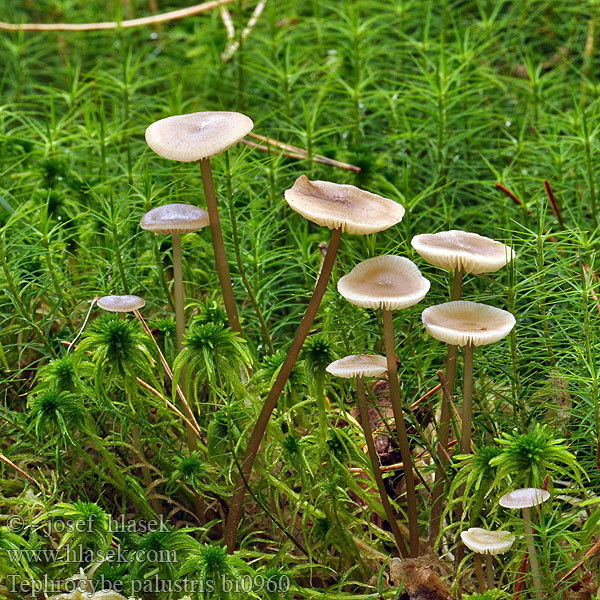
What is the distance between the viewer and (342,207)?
133 cm

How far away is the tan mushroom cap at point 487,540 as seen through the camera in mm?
1206

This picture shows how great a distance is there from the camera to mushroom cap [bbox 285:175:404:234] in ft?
4.17

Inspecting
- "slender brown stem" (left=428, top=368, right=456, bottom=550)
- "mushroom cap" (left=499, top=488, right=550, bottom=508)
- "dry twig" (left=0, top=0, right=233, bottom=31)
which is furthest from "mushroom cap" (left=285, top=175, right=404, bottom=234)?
"dry twig" (left=0, top=0, right=233, bottom=31)

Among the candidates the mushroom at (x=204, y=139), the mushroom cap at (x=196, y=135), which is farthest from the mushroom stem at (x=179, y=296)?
the mushroom cap at (x=196, y=135)

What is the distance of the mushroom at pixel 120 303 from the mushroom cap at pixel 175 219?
154mm

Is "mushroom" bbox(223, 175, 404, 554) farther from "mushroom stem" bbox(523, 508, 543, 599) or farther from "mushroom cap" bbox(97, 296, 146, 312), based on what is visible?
"mushroom stem" bbox(523, 508, 543, 599)

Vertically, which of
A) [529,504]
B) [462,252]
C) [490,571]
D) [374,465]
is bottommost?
[490,571]

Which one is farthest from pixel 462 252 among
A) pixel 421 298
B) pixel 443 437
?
pixel 443 437

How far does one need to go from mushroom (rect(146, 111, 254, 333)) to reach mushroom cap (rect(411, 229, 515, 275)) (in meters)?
0.39

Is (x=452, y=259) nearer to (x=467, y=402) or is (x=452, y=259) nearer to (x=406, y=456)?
(x=467, y=402)

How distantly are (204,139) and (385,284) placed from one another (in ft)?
1.38

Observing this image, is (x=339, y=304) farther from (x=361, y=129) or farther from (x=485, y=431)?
(x=361, y=129)

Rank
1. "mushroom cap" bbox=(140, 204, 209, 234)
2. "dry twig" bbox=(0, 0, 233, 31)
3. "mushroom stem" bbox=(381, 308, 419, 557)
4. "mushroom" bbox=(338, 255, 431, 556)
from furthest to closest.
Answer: "dry twig" bbox=(0, 0, 233, 31)
"mushroom cap" bbox=(140, 204, 209, 234)
"mushroom stem" bbox=(381, 308, 419, 557)
"mushroom" bbox=(338, 255, 431, 556)

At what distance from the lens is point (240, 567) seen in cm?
133
